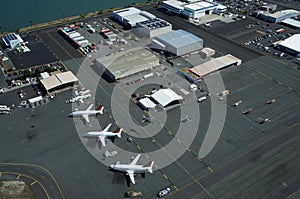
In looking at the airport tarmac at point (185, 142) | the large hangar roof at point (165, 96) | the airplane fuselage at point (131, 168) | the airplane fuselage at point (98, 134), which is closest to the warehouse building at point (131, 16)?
the airport tarmac at point (185, 142)

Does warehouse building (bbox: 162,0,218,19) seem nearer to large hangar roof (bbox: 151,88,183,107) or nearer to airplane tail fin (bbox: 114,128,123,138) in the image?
large hangar roof (bbox: 151,88,183,107)

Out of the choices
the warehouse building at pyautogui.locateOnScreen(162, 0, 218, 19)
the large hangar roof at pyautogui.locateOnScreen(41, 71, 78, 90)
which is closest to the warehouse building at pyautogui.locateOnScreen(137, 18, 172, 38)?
the warehouse building at pyautogui.locateOnScreen(162, 0, 218, 19)

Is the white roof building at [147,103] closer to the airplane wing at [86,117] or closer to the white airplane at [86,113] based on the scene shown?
the white airplane at [86,113]

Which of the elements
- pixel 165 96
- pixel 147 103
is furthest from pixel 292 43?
pixel 147 103

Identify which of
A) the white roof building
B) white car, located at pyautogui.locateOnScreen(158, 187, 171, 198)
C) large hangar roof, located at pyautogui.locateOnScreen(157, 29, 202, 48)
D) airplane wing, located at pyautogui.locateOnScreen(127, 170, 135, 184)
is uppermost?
large hangar roof, located at pyautogui.locateOnScreen(157, 29, 202, 48)

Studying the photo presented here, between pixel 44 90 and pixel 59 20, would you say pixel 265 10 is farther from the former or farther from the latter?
pixel 44 90

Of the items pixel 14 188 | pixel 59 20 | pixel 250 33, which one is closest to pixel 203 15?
pixel 250 33
